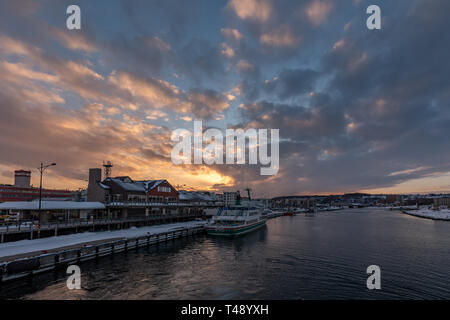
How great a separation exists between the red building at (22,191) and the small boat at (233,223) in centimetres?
10930

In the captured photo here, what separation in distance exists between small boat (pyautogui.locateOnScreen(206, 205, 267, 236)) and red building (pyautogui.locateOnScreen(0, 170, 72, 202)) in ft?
359

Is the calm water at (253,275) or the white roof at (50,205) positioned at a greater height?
the white roof at (50,205)

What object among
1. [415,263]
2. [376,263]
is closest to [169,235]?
[376,263]

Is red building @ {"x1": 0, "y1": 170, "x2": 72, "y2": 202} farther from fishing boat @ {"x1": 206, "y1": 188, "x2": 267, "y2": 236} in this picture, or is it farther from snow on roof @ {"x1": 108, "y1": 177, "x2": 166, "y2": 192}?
fishing boat @ {"x1": 206, "y1": 188, "x2": 267, "y2": 236}

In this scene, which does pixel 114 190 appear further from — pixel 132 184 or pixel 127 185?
pixel 132 184

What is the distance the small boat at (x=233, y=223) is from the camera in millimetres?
64231

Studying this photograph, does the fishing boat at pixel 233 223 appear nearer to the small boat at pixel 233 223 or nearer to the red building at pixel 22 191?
the small boat at pixel 233 223

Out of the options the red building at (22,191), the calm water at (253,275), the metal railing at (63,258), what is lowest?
the calm water at (253,275)

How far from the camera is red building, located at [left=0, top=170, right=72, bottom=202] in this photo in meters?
144

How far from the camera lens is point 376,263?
3631 centimetres

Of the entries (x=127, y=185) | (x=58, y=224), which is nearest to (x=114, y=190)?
(x=127, y=185)

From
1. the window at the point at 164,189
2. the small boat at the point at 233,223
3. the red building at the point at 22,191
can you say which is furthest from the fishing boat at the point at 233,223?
the red building at the point at 22,191

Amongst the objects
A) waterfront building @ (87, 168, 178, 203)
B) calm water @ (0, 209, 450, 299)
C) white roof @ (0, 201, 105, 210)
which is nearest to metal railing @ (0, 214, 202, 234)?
white roof @ (0, 201, 105, 210)
